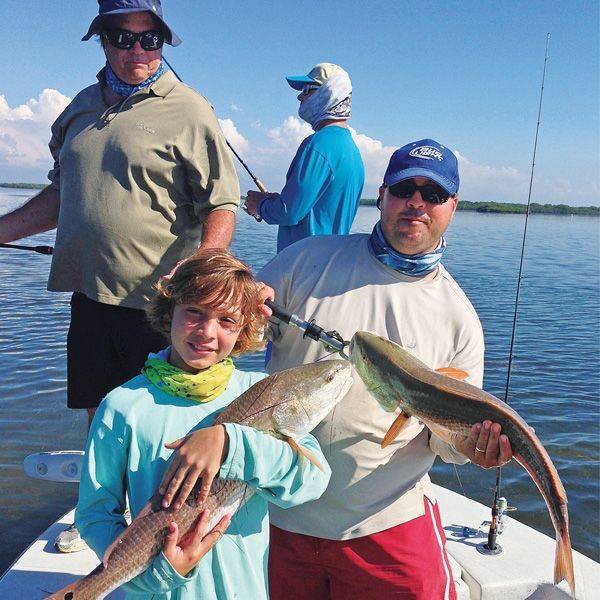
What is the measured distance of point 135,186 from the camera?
3.59 m

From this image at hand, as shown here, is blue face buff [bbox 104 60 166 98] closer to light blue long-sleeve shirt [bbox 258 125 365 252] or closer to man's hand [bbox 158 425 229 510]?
light blue long-sleeve shirt [bbox 258 125 365 252]

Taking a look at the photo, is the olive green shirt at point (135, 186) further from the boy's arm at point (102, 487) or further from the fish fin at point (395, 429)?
the fish fin at point (395, 429)

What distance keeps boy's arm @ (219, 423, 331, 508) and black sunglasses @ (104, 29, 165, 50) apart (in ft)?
8.06

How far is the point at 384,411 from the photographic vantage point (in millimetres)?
3010

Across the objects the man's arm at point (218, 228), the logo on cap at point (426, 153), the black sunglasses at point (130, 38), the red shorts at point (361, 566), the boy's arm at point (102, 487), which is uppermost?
the black sunglasses at point (130, 38)

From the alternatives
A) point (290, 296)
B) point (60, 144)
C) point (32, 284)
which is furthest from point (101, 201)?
point (32, 284)

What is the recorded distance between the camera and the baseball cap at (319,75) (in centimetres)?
445

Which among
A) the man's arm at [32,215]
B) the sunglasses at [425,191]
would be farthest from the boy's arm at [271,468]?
the man's arm at [32,215]

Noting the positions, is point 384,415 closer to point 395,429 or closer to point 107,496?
point 395,429

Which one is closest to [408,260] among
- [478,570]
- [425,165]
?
[425,165]

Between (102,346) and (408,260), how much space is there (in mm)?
1962

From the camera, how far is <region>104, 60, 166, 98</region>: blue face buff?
11.9 feet

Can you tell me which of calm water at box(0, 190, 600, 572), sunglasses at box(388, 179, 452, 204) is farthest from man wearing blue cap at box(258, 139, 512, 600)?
calm water at box(0, 190, 600, 572)

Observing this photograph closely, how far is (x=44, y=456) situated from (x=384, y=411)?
2687mm
